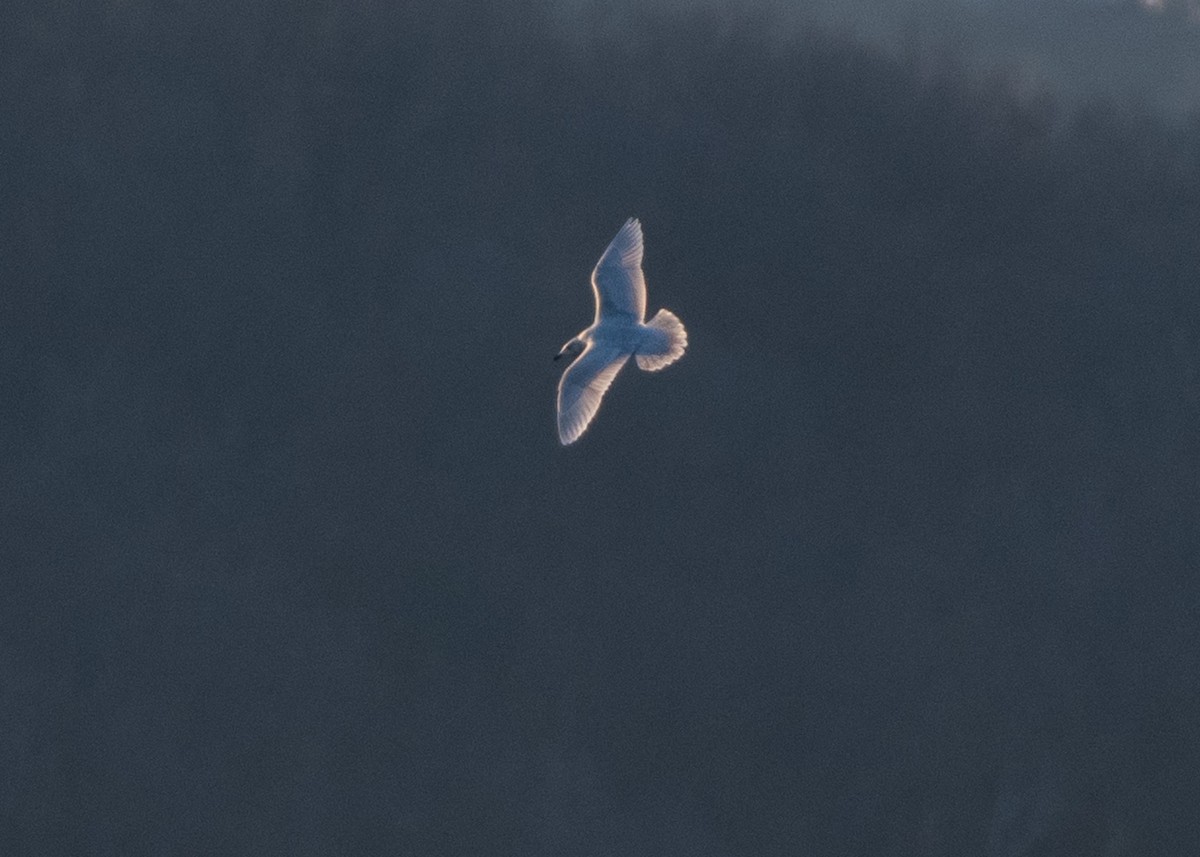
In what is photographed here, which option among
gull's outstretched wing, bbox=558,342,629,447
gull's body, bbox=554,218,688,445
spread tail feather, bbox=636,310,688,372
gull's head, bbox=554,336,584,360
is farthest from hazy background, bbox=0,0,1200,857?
spread tail feather, bbox=636,310,688,372

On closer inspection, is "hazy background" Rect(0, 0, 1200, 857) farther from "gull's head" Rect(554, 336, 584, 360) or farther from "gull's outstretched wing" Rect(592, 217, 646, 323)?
"gull's head" Rect(554, 336, 584, 360)

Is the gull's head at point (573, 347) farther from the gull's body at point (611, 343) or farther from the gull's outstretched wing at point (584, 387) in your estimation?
the gull's outstretched wing at point (584, 387)

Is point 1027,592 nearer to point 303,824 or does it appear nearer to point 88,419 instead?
point 303,824

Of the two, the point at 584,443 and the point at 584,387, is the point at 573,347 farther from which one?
the point at 584,443

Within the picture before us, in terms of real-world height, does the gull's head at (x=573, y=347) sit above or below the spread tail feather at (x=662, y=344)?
above

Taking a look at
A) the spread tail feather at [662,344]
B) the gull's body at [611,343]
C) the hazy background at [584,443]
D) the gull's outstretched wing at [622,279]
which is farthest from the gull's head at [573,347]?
the hazy background at [584,443]

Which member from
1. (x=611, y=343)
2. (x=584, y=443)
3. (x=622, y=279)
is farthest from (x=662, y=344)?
(x=584, y=443)
